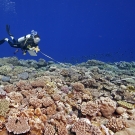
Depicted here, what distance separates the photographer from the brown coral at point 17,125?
14.3ft

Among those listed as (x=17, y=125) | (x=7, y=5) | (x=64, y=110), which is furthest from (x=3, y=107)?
(x=7, y=5)

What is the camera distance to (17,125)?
451cm

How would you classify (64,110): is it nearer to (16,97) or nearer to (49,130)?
(49,130)

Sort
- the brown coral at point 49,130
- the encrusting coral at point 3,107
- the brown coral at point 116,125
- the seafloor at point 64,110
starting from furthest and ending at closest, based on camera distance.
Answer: the brown coral at point 116,125, the encrusting coral at point 3,107, the seafloor at point 64,110, the brown coral at point 49,130

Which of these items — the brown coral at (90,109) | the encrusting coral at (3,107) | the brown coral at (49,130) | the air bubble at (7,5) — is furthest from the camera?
the air bubble at (7,5)

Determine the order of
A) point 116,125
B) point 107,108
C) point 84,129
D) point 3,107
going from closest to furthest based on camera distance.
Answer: point 84,129, point 3,107, point 116,125, point 107,108

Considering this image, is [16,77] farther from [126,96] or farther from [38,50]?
[126,96]

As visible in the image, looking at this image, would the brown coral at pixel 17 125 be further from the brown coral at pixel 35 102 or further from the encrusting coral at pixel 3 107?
the brown coral at pixel 35 102

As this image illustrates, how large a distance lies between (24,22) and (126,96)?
6082 inches

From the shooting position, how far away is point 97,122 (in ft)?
18.5

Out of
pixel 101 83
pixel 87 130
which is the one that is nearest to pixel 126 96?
pixel 101 83

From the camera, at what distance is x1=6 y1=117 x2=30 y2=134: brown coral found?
4371 mm

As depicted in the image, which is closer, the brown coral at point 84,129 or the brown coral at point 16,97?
the brown coral at point 84,129

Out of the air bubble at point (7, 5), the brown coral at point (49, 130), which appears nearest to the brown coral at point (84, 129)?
the brown coral at point (49, 130)
